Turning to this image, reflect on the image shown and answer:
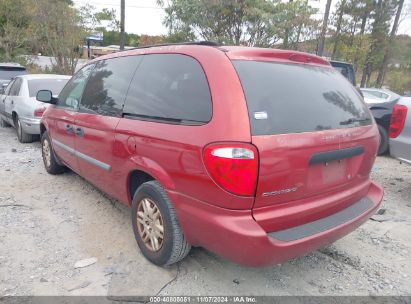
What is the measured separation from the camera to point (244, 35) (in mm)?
14844

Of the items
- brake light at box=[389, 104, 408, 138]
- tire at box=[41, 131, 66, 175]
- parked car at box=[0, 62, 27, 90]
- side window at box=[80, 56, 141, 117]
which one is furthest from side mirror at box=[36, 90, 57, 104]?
parked car at box=[0, 62, 27, 90]

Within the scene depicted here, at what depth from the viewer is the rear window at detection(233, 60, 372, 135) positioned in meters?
2.27

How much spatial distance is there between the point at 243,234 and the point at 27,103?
6.17 metres

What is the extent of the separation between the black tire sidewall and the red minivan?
0.01 metres

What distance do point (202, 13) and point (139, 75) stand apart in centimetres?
1251

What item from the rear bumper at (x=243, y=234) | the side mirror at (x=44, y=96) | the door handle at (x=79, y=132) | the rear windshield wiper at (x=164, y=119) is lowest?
the rear bumper at (x=243, y=234)

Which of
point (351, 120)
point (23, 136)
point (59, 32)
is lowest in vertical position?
point (23, 136)

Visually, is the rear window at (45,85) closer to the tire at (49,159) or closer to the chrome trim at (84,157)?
the tire at (49,159)

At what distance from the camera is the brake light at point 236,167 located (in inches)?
84.1

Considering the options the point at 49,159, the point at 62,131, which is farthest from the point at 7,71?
the point at 62,131

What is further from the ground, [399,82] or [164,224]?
[399,82]

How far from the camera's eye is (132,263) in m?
3.01

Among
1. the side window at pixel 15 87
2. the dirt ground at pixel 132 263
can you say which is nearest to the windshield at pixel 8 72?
the side window at pixel 15 87

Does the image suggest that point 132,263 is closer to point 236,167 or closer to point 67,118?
point 236,167
